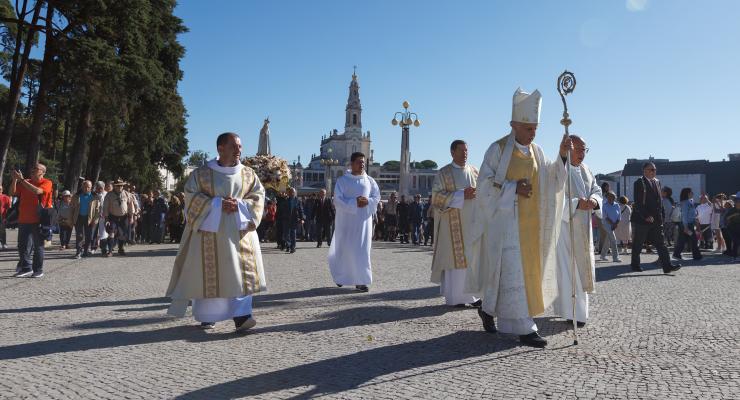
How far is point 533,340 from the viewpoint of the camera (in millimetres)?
5336

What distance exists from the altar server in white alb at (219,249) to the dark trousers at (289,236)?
36.3ft

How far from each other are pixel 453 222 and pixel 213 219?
3199mm

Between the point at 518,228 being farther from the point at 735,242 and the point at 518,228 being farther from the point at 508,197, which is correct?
the point at 735,242

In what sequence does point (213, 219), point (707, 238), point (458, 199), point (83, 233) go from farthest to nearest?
point (707, 238), point (83, 233), point (458, 199), point (213, 219)

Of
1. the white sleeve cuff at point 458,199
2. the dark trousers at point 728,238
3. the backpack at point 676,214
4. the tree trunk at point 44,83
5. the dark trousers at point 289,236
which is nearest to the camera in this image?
the white sleeve cuff at point 458,199

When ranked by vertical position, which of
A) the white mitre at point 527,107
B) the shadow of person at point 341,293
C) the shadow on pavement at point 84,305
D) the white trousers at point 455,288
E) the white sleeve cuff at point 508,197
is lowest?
the shadow on pavement at point 84,305

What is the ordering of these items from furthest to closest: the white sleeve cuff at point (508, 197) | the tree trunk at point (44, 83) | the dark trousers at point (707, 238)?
the tree trunk at point (44, 83)
the dark trousers at point (707, 238)
the white sleeve cuff at point (508, 197)

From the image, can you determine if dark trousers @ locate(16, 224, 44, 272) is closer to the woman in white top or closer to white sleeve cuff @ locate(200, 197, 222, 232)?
white sleeve cuff @ locate(200, 197, 222, 232)

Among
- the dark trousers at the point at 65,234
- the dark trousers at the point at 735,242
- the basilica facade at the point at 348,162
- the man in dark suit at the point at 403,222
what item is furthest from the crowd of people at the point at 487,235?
the basilica facade at the point at 348,162

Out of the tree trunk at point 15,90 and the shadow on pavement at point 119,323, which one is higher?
the tree trunk at point 15,90

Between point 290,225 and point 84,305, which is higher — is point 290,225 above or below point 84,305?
above

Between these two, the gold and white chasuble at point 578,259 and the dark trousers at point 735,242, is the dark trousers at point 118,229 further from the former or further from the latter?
the dark trousers at point 735,242

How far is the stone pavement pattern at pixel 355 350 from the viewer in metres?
4.03

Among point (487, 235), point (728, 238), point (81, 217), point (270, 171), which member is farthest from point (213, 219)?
point (728, 238)
